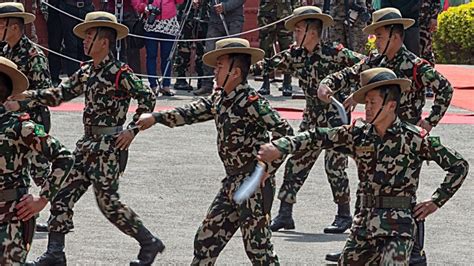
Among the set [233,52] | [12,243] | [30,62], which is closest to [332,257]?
[233,52]

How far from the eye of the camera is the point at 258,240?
9352 millimetres

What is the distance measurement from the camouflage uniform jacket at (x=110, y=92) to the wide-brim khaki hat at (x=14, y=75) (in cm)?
245

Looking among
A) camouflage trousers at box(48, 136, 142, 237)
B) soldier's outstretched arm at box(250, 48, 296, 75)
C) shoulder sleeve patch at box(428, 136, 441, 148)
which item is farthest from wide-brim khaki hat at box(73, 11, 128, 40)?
shoulder sleeve patch at box(428, 136, 441, 148)

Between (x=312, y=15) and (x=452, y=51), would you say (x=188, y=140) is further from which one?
(x=452, y=51)

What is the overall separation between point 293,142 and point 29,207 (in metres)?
1.63

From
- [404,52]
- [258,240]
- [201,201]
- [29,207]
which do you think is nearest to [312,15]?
[404,52]

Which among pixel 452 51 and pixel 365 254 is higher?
pixel 365 254

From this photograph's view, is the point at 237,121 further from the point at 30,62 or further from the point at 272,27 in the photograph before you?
the point at 272,27

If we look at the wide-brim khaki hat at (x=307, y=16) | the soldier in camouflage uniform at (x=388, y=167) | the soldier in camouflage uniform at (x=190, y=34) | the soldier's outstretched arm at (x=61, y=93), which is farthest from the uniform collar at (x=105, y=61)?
the soldier in camouflage uniform at (x=190, y=34)


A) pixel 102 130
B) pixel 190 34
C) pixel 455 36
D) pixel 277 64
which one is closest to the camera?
pixel 102 130

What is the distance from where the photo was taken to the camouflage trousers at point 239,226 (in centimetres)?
936

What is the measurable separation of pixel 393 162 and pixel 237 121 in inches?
50.5

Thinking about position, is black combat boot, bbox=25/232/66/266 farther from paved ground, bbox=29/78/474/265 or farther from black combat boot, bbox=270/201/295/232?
black combat boot, bbox=270/201/295/232

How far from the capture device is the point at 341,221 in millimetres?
12523
